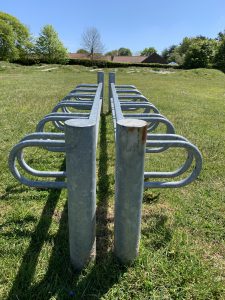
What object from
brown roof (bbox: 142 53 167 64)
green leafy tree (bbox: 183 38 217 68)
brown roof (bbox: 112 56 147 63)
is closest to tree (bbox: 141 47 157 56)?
brown roof (bbox: 112 56 147 63)

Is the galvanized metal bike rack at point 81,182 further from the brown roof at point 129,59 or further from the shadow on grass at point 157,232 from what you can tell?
the brown roof at point 129,59

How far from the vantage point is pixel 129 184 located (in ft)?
6.33

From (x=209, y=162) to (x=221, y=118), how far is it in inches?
126

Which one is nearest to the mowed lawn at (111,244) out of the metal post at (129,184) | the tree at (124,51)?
the metal post at (129,184)

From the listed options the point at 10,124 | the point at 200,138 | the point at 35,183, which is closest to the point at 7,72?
the point at 10,124

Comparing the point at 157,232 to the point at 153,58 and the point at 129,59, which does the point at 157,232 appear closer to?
the point at 153,58

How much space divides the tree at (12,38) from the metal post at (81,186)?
1649 inches

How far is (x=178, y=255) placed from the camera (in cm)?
224

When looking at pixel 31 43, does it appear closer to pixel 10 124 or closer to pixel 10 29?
pixel 10 29

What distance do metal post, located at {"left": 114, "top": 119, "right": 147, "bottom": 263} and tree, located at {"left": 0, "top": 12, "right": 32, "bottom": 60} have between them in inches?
1651

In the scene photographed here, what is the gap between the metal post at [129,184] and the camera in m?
1.81

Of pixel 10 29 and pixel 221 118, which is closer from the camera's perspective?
pixel 221 118

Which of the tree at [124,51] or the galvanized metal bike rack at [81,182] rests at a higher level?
the tree at [124,51]

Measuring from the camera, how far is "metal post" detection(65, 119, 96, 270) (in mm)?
1789
